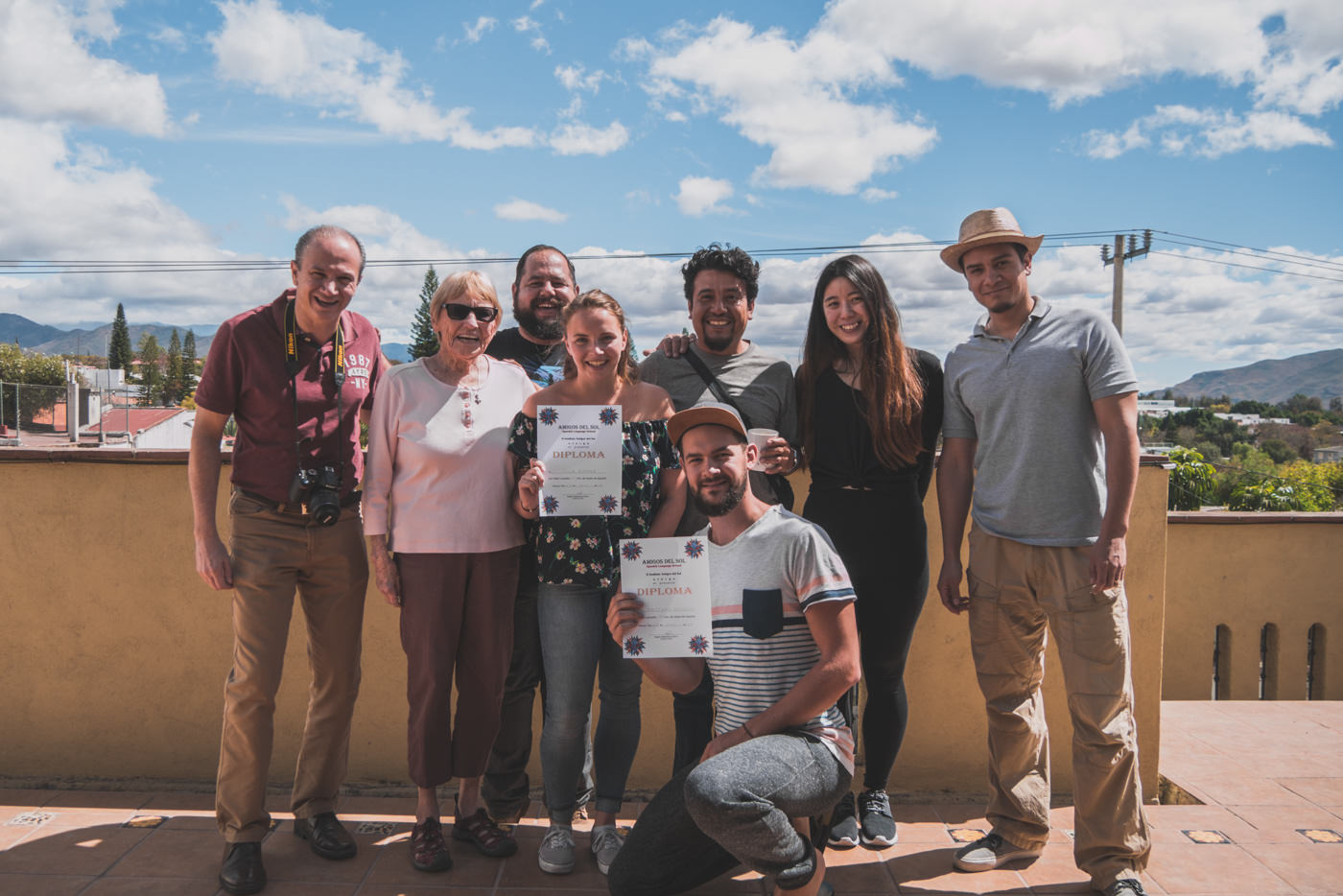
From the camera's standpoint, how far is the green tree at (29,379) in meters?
70.7

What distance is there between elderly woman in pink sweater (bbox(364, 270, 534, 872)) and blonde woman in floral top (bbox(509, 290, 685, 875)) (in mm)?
134

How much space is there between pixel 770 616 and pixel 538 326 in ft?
5.21

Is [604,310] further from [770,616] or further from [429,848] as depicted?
[429,848]

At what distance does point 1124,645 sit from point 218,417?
10.2 ft

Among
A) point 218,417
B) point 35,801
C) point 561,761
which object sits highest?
point 218,417

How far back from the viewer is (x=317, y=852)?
328 centimetres

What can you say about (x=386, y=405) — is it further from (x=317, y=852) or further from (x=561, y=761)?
(x=317, y=852)

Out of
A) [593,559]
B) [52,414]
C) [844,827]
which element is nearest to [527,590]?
[593,559]

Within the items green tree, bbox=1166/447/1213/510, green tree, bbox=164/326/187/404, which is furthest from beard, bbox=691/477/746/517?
green tree, bbox=164/326/187/404

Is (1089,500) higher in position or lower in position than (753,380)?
lower

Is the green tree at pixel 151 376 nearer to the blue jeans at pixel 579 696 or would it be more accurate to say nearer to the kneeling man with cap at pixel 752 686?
the blue jeans at pixel 579 696

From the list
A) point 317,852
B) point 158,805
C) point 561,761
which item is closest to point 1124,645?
point 561,761

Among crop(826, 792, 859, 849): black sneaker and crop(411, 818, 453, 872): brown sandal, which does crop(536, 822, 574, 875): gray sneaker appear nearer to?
crop(411, 818, 453, 872): brown sandal

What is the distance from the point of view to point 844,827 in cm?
338
